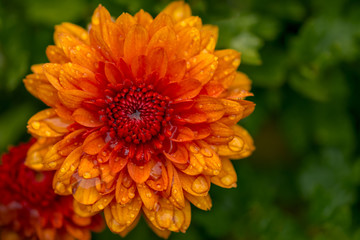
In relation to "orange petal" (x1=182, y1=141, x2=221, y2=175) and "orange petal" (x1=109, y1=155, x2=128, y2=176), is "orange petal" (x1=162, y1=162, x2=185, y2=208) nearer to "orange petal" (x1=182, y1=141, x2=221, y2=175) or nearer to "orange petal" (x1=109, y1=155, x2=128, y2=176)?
"orange petal" (x1=182, y1=141, x2=221, y2=175)

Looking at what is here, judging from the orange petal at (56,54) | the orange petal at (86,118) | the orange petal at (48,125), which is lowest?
the orange petal at (48,125)

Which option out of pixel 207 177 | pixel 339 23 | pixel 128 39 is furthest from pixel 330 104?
pixel 128 39

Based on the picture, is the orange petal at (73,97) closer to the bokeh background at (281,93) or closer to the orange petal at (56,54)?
the orange petal at (56,54)

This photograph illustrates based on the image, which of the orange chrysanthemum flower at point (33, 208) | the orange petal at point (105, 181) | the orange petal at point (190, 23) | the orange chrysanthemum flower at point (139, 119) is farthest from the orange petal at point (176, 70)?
the orange chrysanthemum flower at point (33, 208)

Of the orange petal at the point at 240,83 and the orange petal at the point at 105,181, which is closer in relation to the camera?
the orange petal at the point at 105,181

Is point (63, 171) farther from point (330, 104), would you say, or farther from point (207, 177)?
point (330, 104)

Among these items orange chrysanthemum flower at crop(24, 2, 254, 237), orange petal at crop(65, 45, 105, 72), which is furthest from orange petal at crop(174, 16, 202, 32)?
orange petal at crop(65, 45, 105, 72)

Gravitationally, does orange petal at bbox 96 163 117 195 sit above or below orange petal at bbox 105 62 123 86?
below
